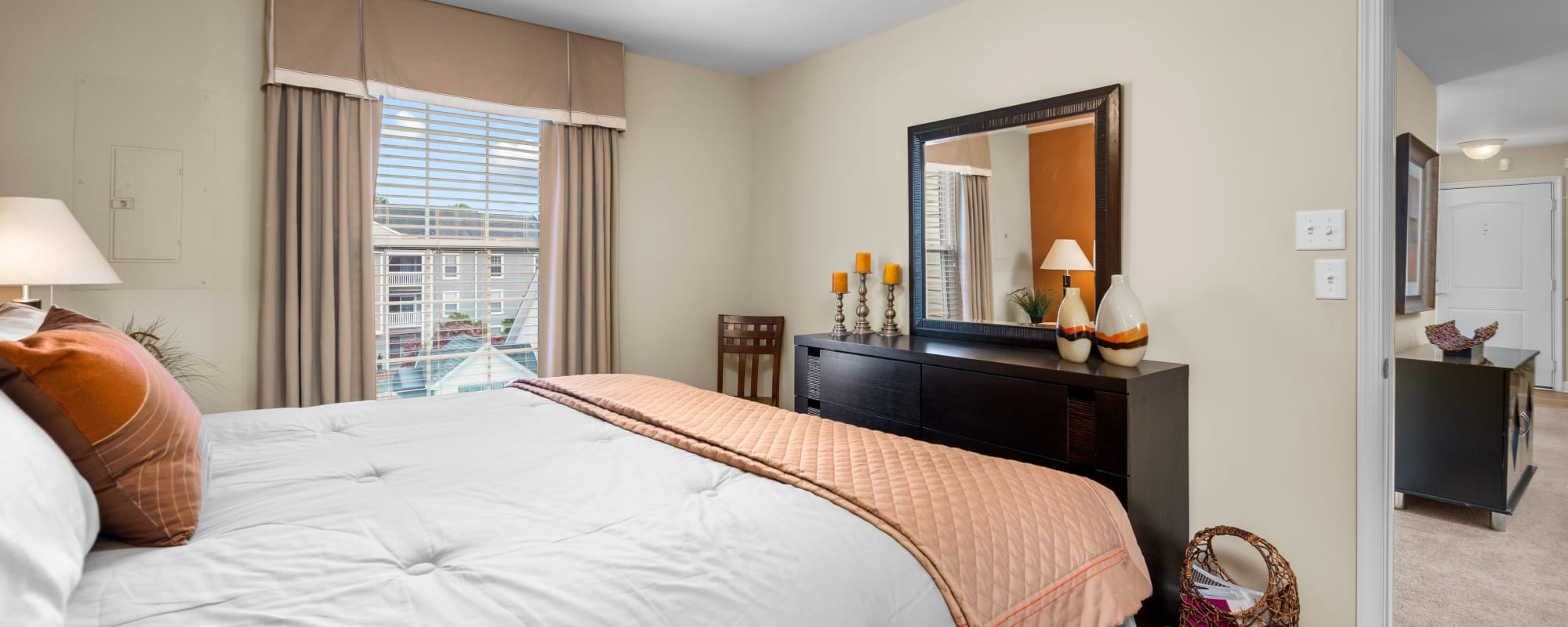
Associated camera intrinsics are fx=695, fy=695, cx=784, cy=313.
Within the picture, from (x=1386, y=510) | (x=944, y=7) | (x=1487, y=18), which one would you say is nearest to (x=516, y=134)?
(x=944, y=7)

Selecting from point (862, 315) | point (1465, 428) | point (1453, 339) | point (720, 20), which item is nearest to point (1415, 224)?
point (1453, 339)

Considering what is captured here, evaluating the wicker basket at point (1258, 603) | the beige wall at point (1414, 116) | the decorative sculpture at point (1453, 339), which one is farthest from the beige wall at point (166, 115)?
the decorative sculpture at point (1453, 339)

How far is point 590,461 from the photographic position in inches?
57.0

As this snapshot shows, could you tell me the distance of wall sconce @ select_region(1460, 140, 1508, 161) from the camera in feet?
16.2

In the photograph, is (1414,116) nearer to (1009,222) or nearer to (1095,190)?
(1095,190)

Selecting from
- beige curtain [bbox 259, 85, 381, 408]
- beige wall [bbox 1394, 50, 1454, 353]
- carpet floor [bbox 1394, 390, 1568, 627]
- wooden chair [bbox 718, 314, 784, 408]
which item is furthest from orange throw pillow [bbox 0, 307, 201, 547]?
beige wall [bbox 1394, 50, 1454, 353]

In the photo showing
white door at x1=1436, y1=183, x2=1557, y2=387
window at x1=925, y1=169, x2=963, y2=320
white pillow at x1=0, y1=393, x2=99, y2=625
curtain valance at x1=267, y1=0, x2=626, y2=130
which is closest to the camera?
white pillow at x1=0, y1=393, x2=99, y2=625

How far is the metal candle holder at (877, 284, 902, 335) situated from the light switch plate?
5.39 ft

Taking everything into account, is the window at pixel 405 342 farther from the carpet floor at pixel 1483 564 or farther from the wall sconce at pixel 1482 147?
the wall sconce at pixel 1482 147

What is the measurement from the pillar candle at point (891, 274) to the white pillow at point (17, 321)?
9.11ft

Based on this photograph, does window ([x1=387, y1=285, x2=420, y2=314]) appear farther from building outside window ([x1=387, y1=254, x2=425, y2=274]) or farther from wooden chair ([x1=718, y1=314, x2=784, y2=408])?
wooden chair ([x1=718, y1=314, x2=784, y2=408])

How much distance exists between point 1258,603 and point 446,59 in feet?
11.9

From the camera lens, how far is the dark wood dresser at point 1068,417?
2.03m

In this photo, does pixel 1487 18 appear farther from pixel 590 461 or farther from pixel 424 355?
pixel 424 355
